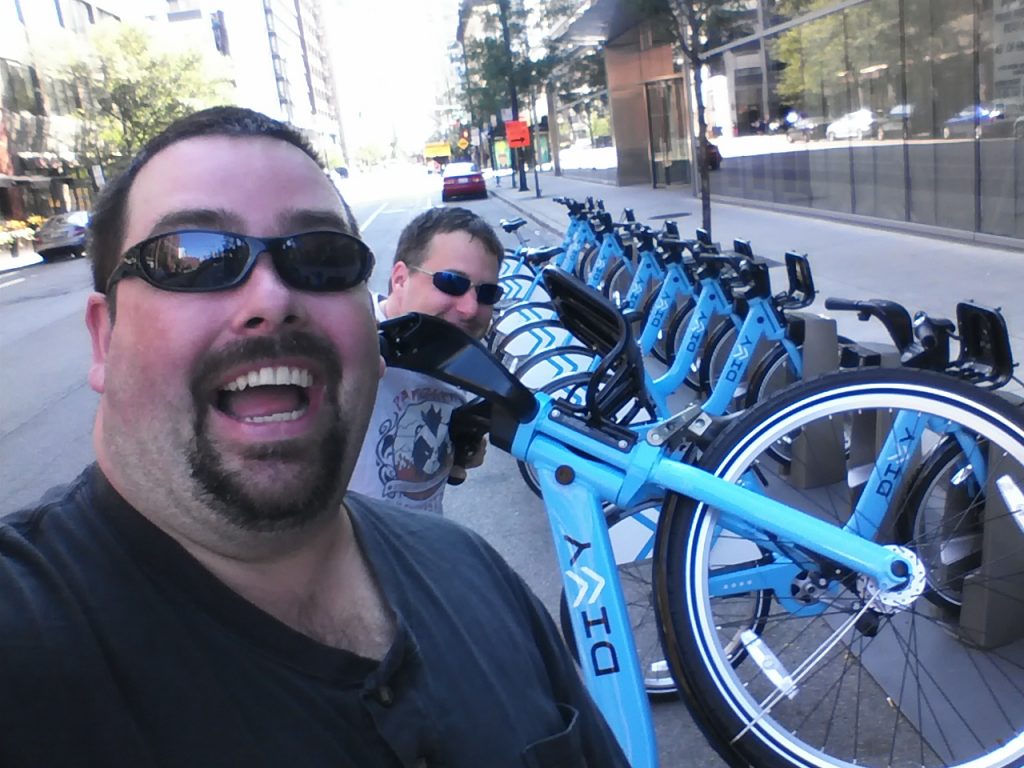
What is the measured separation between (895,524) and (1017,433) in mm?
844

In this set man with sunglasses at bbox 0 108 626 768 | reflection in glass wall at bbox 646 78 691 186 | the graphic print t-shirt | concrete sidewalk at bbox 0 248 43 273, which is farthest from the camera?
concrete sidewalk at bbox 0 248 43 273

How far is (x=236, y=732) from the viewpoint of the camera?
974mm

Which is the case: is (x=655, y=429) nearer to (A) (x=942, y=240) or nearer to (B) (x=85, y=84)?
(A) (x=942, y=240)

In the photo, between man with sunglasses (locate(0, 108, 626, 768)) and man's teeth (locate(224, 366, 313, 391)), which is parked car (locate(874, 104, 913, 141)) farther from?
man's teeth (locate(224, 366, 313, 391))

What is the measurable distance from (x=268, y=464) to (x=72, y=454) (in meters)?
6.80

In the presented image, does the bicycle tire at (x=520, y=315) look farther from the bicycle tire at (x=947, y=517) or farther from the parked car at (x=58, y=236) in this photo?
the parked car at (x=58, y=236)

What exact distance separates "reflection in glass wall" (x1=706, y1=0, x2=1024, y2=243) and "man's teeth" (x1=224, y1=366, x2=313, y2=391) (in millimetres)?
11055

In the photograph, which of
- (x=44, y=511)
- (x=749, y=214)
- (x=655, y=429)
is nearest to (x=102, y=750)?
(x=44, y=511)

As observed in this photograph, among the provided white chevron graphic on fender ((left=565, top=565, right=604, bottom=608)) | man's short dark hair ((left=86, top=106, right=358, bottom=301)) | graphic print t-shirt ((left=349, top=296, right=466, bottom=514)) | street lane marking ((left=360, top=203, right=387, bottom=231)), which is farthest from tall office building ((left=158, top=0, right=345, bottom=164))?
man's short dark hair ((left=86, top=106, right=358, bottom=301))

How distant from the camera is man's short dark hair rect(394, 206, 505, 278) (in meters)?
3.08

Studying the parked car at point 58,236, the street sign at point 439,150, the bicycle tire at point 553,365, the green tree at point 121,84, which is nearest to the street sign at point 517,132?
the parked car at point 58,236

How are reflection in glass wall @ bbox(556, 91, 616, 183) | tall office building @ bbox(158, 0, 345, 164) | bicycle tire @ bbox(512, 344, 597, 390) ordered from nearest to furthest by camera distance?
bicycle tire @ bbox(512, 344, 597, 390), reflection in glass wall @ bbox(556, 91, 616, 183), tall office building @ bbox(158, 0, 345, 164)

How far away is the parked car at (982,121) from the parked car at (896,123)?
0.95 m

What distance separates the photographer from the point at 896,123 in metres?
13.0
